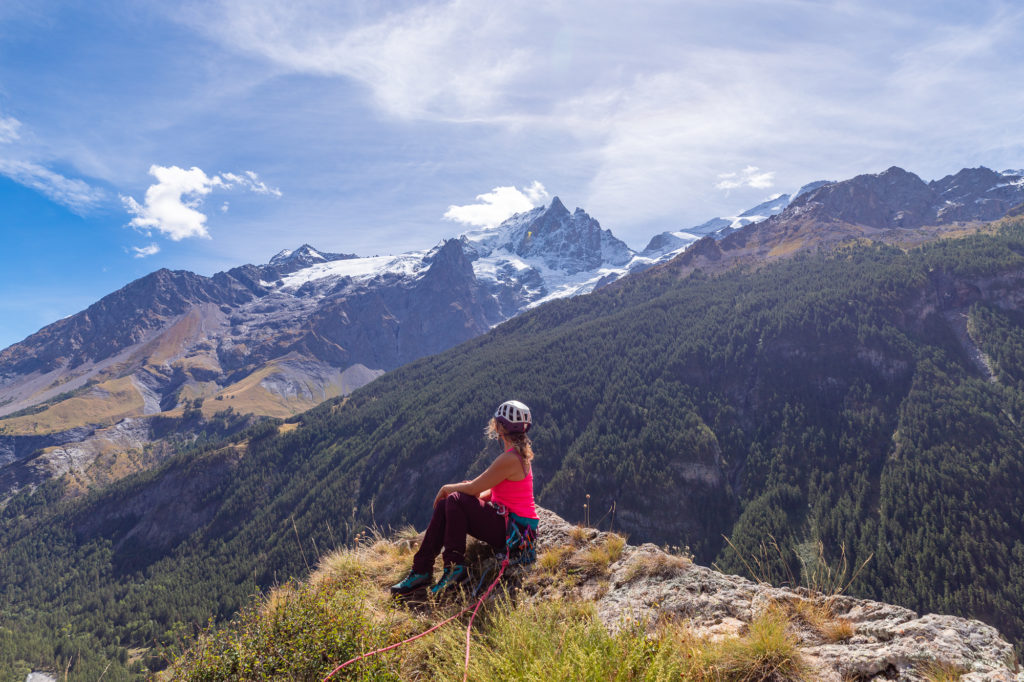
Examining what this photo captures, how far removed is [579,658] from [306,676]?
3.47 m

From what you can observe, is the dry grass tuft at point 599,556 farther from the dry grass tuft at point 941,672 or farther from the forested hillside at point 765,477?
the forested hillside at point 765,477

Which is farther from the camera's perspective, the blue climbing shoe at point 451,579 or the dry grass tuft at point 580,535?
the dry grass tuft at point 580,535

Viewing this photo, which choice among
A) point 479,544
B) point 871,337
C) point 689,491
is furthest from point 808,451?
point 479,544

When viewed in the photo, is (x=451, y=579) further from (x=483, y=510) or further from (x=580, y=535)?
(x=580, y=535)

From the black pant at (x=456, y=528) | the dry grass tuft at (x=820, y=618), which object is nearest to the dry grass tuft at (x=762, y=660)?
the dry grass tuft at (x=820, y=618)

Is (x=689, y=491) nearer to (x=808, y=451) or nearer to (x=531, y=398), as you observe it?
(x=808, y=451)

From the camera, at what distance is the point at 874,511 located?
130 m

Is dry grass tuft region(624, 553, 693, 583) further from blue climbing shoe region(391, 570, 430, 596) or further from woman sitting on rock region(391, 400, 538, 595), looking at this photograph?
blue climbing shoe region(391, 570, 430, 596)

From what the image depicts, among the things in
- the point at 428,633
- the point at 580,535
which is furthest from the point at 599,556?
the point at 428,633

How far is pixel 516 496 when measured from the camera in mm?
8453

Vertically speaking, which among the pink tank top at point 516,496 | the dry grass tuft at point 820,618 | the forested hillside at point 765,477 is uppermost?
the pink tank top at point 516,496

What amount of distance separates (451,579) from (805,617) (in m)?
5.24

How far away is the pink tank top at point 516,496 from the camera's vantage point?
8.45 metres

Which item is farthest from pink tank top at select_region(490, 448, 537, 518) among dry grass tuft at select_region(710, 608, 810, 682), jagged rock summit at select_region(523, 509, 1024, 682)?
dry grass tuft at select_region(710, 608, 810, 682)
